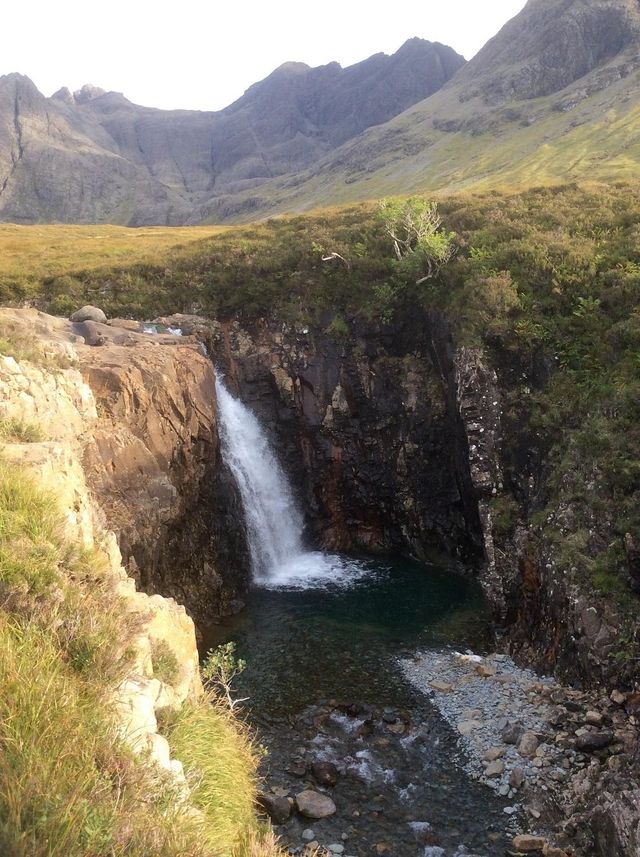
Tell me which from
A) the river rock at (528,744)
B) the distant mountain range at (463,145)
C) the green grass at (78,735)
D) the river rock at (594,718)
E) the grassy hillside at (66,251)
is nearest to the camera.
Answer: the green grass at (78,735)

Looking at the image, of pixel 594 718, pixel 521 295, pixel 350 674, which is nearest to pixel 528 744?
pixel 594 718

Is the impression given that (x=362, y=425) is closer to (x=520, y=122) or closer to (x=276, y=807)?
(x=276, y=807)

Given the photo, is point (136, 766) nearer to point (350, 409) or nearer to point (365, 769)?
point (365, 769)

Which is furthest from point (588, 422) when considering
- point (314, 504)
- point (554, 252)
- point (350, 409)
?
point (314, 504)

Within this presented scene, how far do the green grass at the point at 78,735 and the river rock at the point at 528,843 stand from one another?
6580 mm

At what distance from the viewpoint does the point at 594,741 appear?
45.7ft

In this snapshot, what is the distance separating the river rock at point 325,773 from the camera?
14.0m

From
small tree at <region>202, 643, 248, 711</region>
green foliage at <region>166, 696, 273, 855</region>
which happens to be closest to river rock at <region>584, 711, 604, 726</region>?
small tree at <region>202, 643, 248, 711</region>

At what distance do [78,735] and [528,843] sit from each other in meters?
10.9

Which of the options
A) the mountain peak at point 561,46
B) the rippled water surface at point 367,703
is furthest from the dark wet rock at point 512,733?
the mountain peak at point 561,46

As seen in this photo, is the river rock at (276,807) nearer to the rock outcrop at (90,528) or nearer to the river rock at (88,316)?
the rock outcrop at (90,528)

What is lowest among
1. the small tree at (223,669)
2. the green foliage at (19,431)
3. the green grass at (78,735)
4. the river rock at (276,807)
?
the river rock at (276,807)

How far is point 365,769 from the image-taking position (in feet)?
47.5

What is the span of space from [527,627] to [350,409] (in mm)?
14448
